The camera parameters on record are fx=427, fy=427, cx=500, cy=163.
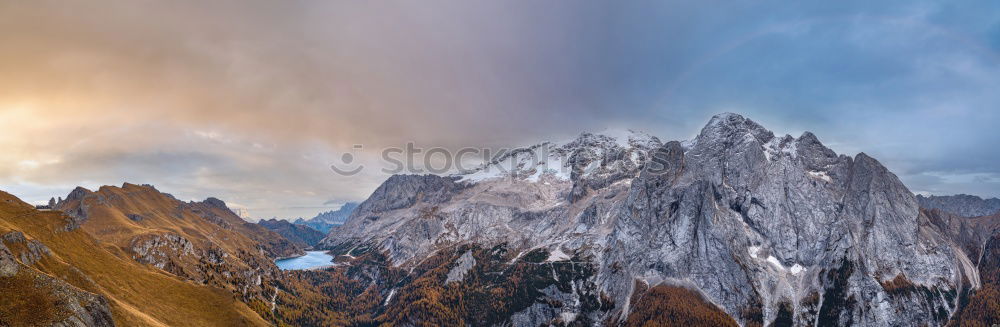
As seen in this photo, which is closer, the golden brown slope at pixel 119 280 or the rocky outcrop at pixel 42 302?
the rocky outcrop at pixel 42 302

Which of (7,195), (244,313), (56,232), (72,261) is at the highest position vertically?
(7,195)

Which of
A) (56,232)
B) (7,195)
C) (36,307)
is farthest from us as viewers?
(7,195)

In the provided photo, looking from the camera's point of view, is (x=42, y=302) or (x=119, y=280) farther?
(x=119, y=280)

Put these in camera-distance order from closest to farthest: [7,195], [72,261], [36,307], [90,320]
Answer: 1. [36,307]
2. [90,320]
3. [72,261]
4. [7,195]

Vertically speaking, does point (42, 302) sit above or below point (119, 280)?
below

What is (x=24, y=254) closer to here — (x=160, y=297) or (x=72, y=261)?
(x=72, y=261)

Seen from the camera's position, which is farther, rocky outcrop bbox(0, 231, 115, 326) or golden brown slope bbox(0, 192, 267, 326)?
golden brown slope bbox(0, 192, 267, 326)

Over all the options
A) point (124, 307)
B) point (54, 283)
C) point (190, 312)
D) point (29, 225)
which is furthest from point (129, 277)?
point (54, 283)

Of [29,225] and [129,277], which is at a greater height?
[29,225]
